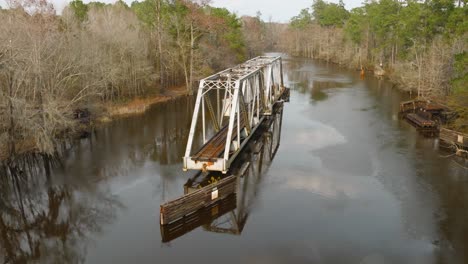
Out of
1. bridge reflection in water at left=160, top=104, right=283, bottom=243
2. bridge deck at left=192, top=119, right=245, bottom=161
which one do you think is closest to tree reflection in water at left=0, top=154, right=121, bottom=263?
bridge reflection in water at left=160, top=104, right=283, bottom=243

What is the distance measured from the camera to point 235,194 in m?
21.1

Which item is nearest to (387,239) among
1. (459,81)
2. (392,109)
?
(459,81)

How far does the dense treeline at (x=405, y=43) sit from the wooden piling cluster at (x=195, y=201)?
18.2m

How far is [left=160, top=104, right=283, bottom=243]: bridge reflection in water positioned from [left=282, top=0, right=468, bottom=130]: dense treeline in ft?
46.0

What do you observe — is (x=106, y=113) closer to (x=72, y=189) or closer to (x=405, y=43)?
(x=72, y=189)

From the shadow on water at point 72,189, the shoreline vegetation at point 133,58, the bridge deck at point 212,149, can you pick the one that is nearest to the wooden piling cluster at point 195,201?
the bridge deck at point 212,149

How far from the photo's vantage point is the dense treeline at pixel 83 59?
932 inches

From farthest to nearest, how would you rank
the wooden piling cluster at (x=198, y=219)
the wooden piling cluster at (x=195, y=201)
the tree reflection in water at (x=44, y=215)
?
the wooden piling cluster at (x=195, y=201), the wooden piling cluster at (x=198, y=219), the tree reflection in water at (x=44, y=215)

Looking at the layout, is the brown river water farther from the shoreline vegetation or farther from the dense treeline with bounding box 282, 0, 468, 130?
the dense treeline with bounding box 282, 0, 468, 130

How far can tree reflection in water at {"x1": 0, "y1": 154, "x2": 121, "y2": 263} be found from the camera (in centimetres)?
1612

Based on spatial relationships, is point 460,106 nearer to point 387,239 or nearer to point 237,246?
point 387,239

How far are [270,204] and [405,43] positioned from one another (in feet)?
161

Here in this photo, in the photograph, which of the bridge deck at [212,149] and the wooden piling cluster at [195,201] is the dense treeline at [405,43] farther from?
the wooden piling cluster at [195,201]

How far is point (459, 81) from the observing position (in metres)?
30.2
